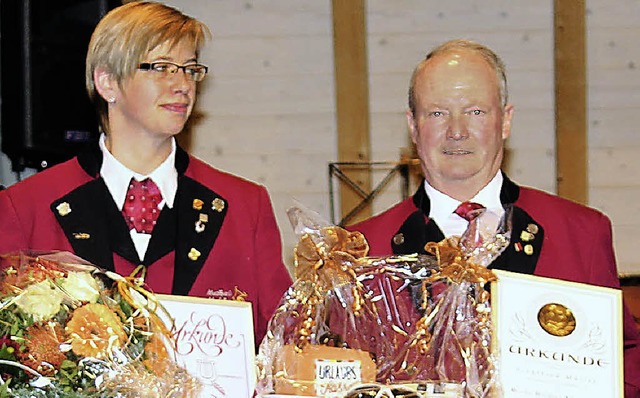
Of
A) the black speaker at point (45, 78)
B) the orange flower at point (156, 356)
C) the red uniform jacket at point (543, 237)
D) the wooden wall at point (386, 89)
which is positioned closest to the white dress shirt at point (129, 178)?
the red uniform jacket at point (543, 237)

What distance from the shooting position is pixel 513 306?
1.53 metres

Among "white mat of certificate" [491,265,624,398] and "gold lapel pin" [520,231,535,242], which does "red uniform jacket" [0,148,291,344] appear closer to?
"gold lapel pin" [520,231,535,242]

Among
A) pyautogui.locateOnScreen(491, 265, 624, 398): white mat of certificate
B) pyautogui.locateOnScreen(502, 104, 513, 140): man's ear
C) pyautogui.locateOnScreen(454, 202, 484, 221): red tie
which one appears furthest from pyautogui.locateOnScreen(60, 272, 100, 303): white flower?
pyautogui.locateOnScreen(502, 104, 513, 140): man's ear

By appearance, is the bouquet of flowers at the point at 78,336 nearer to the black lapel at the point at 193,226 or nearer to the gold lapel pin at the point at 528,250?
the black lapel at the point at 193,226

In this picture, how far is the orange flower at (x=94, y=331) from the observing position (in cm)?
141

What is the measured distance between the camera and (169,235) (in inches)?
81.7

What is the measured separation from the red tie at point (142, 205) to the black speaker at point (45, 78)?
189 centimetres

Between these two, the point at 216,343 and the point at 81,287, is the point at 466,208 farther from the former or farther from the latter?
the point at 81,287

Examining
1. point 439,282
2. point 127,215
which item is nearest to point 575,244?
point 439,282

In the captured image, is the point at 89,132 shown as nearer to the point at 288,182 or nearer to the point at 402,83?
the point at 288,182

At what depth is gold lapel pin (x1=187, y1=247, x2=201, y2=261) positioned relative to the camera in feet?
6.82

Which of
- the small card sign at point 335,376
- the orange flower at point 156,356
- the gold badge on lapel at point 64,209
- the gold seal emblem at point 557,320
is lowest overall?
the small card sign at point 335,376

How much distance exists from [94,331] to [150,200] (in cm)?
72

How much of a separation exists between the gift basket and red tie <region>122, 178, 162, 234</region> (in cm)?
53
